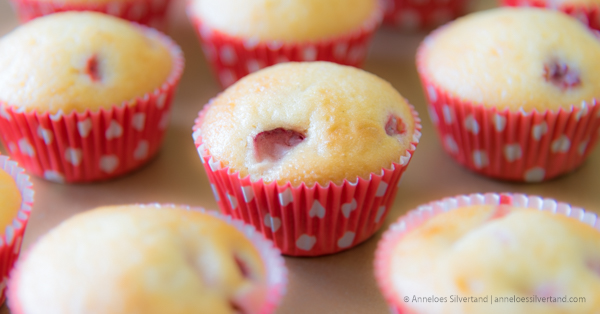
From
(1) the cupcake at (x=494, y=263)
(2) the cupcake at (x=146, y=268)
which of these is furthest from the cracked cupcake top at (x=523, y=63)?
(2) the cupcake at (x=146, y=268)

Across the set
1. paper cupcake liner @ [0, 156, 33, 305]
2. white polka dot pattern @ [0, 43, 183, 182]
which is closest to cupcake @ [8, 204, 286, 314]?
paper cupcake liner @ [0, 156, 33, 305]

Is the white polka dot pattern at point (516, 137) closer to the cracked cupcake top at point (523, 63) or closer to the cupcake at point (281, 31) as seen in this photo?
the cracked cupcake top at point (523, 63)

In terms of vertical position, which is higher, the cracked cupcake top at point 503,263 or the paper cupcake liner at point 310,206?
the cracked cupcake top at point 503,263

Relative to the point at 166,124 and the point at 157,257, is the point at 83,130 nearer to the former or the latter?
the point at 166,124

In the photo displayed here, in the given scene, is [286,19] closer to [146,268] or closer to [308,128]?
[308,128]

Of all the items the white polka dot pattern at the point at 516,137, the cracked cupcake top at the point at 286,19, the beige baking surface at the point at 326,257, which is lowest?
the beige baking surface at the point at 326,257

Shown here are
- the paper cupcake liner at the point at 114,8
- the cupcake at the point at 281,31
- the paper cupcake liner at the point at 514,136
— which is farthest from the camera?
the paper cupcake liner at the point at 114,8

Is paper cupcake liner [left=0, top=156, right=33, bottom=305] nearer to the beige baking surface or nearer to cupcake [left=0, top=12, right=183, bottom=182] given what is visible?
the beige baking surface
